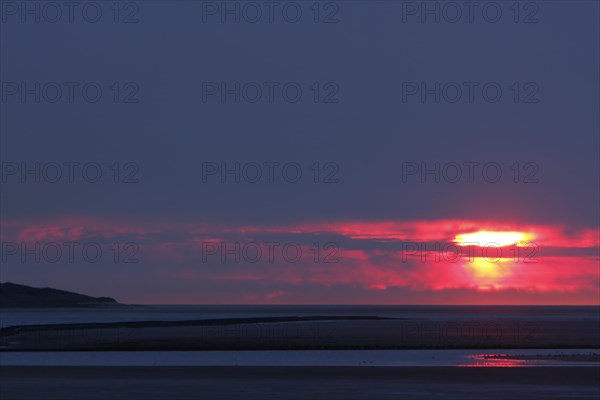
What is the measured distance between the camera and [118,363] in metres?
59.4

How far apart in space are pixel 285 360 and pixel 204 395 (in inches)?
887

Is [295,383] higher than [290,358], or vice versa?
[290,358]

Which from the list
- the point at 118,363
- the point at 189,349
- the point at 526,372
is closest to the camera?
the point at 526,372

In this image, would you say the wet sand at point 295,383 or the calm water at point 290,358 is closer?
the wet sand at point 295,383

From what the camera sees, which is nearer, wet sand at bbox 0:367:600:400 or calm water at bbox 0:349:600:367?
wet sand at bbox 0:367:600:400

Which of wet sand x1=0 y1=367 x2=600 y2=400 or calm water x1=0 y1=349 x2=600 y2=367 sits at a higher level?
calm water x1=0 y1=349 x2=600 y2=367

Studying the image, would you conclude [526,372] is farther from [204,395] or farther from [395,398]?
[204,395]

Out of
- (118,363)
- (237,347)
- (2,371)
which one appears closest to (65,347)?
(237,347)

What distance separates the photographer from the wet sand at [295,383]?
41500 mm

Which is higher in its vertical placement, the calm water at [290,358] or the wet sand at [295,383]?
the calm water at [290,358]

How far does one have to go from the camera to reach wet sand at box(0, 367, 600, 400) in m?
41.5

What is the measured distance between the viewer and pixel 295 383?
1845 inches

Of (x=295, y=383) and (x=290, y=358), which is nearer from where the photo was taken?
(x=295, y=383)

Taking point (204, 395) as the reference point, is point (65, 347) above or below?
above
